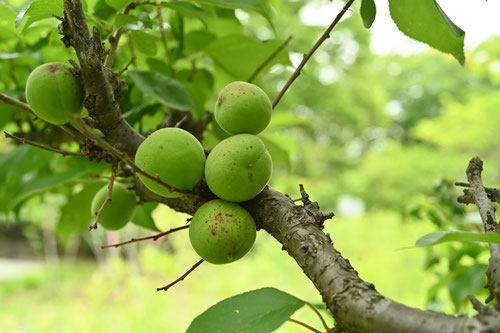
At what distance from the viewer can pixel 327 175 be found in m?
9.97

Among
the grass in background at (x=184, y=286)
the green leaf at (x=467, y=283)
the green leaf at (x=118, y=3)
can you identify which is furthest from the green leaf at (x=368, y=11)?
the grass in background at (x=184, y=286)

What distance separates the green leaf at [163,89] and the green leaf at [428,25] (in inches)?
14.8

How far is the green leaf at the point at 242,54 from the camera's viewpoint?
95cm

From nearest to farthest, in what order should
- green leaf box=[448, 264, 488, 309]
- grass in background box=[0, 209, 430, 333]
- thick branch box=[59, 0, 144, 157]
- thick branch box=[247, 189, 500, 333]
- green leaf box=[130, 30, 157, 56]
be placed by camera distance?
thick branch box=[247, 189, 500, 333], thick branch box=[59, 0, 144, 157], green leaf box=[130, 30, 157, 56], green leaf box=[448, 264, 488, 309], grass in background box=[0, 209, 430, 333]

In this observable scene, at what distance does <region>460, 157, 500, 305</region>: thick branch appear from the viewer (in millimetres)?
449

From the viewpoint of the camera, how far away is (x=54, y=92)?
563 mm

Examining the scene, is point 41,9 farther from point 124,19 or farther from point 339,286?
point 339,286

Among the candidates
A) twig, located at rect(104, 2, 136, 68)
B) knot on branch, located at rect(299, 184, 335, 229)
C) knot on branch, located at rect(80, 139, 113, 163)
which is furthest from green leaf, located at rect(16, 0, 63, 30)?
knot on branch, located at rect(299, 184, 335, 229)

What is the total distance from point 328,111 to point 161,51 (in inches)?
356

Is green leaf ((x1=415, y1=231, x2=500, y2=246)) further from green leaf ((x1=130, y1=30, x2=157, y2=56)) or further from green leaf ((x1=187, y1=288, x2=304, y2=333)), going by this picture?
green leaf ((x1=130, y1=30, x2=157, y2=56))

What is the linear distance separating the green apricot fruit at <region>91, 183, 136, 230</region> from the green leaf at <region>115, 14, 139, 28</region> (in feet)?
0.87

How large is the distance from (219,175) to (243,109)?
0.10 meters

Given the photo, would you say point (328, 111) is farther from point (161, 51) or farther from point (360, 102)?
point (161, 51)

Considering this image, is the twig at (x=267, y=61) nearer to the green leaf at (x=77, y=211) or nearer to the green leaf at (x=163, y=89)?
the green leaf at (x=163, y=89)
